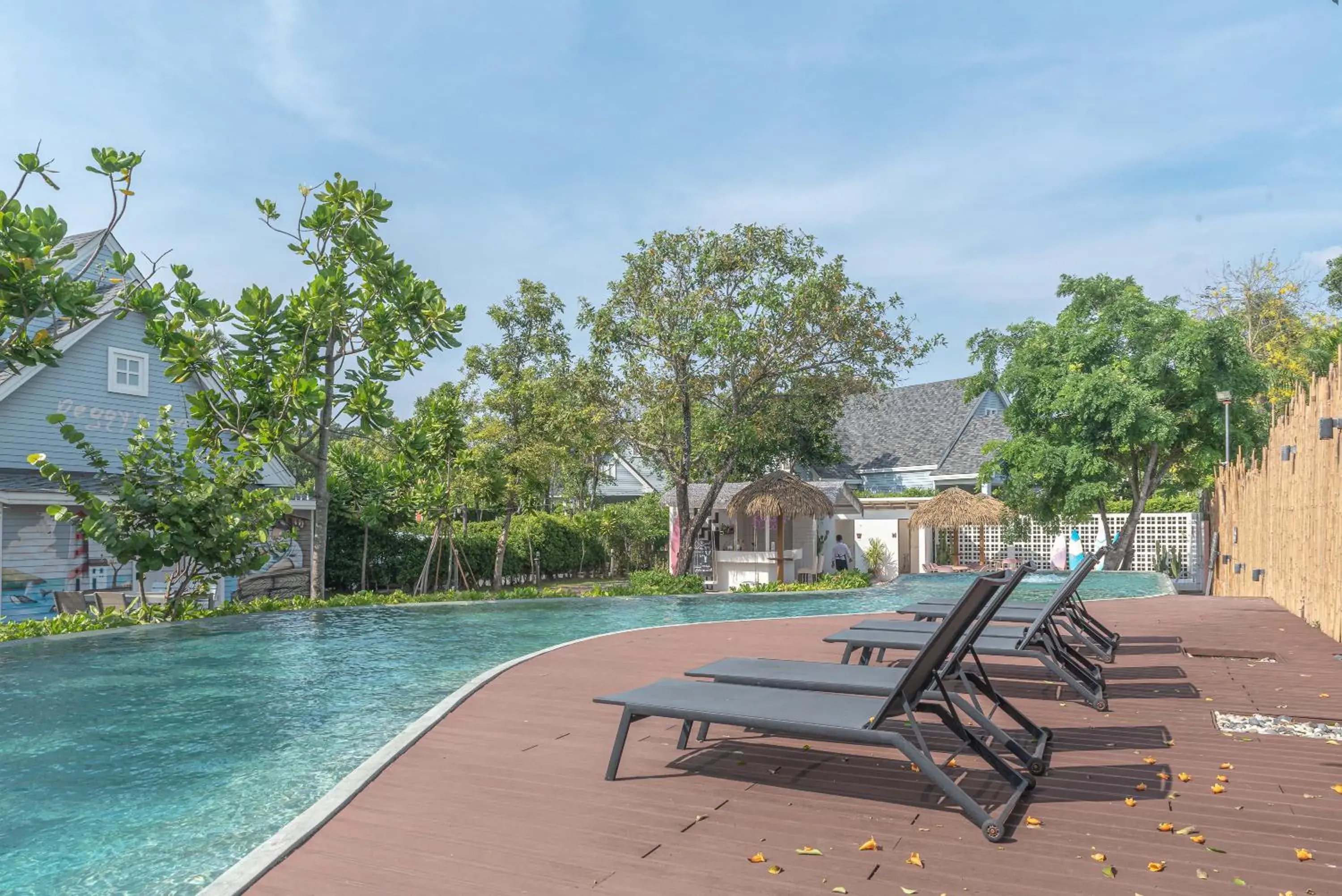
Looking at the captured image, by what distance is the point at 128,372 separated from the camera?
18969 millimetres

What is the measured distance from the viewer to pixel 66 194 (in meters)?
11.2

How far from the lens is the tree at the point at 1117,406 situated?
22438 millimetres

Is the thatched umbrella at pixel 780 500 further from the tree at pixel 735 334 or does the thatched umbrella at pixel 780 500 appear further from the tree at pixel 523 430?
the tree at pixel 523 430

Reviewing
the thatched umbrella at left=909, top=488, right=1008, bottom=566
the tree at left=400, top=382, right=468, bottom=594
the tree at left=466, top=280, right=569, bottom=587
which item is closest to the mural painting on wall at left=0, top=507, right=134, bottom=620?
the tree at left=400, top=382, right=468, bottom=594

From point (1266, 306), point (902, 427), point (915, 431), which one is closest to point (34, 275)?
point (915, 431)

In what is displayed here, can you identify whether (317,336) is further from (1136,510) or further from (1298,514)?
(1136,510)

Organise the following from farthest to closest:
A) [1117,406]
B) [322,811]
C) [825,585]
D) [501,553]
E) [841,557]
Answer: [841,557] < [501,553] < [1117,406] < [825,585] < [322,811]

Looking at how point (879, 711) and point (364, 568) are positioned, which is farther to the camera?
point (364, 568)

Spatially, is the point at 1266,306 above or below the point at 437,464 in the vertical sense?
above

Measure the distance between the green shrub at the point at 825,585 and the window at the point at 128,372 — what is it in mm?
13282

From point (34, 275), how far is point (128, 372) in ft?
32.0

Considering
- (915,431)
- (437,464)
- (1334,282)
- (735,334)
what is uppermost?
(1334,282)

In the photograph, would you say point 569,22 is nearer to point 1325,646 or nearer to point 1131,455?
point 1325,646

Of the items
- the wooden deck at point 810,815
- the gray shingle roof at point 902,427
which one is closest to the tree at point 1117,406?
the gray shingle roof at point 902,427
